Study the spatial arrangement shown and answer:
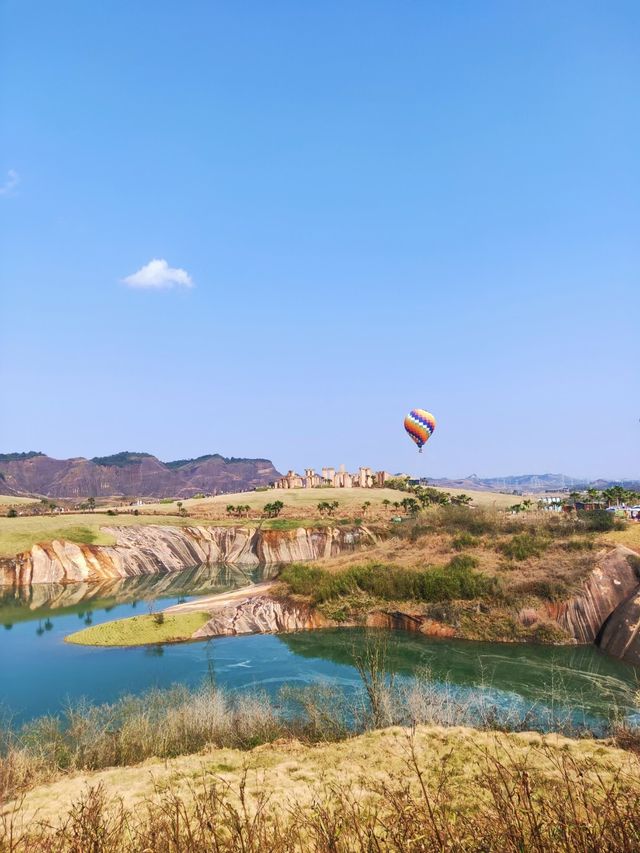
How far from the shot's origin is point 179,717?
2136cm

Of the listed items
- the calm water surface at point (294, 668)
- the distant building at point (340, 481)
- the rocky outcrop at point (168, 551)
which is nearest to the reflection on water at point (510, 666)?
the calm water surface at point (294, 668)

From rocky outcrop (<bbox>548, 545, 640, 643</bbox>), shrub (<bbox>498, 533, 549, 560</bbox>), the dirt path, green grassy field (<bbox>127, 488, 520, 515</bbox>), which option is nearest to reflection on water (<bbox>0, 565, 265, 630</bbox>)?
the dirt path

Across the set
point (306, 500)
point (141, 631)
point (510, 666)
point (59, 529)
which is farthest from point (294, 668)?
point (306, 500)

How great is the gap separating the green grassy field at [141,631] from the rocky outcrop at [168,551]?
1043 inches

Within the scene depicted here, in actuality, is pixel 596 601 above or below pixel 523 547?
below

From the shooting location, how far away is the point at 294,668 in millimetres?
34969

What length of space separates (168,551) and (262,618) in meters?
37.6

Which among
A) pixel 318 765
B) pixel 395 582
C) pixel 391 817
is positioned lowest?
pixel 395 582

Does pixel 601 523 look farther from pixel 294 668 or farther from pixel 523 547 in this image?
pixel 294 668

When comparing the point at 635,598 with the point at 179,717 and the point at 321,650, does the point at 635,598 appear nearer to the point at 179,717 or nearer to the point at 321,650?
the point at 321,650

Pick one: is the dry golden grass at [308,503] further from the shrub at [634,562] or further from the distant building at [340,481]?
the shrub at [634,562]

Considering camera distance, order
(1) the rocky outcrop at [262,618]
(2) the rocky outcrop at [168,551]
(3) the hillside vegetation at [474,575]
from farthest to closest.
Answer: (2) the rocky outcrop at [168,551] → (1) the rocky outcrop at [262,618] → (3) the hillside vegetation at [474,575]

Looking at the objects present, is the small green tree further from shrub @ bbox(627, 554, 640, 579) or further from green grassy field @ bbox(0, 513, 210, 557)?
shrub @ bbox(627, 554, 640, 579)

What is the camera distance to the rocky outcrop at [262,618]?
4278 centimetres
